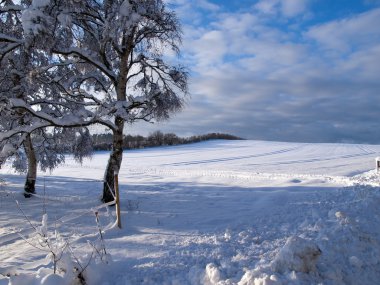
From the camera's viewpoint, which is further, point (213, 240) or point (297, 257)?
point (213, 240)

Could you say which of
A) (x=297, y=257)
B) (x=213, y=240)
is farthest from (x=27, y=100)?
(x=297, y=257)

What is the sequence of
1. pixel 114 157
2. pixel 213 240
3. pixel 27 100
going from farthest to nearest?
pixel 27 100, pixel 114 157, pixel 213 240

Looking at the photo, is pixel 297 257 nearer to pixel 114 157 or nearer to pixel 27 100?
pixel 114 157

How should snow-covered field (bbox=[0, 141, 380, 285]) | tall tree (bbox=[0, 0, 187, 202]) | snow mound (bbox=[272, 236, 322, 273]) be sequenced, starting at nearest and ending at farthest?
1. snow mound (bbox=[272, 236, 322, 273])
2. snow-covered field (bbox=[0, 141, 380, 285])
3. tall tree (bbox=[0, 0, 187, 202])

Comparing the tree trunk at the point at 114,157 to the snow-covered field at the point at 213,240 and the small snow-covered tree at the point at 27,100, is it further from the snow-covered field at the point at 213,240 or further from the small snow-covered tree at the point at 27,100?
the small snow-covered tree at the point at 27,100

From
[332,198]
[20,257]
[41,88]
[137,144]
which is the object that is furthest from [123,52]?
[137,144]

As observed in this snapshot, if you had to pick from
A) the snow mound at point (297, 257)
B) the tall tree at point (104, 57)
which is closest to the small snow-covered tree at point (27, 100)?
the tall tree at point (104, 57)

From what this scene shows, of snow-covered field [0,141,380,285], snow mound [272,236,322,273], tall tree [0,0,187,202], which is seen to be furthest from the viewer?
tall tree [0,0,187,202]

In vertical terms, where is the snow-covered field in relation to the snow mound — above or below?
below

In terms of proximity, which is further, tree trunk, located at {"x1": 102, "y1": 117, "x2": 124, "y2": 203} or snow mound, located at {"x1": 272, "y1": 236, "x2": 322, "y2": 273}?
tree trunk, located at {"x1": 102, "y1": 117, "x2": 124, "y2": 203}

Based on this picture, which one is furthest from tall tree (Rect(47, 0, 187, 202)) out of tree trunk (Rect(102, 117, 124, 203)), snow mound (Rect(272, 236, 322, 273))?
snow mound (Rect(272, 236, 322, 273))

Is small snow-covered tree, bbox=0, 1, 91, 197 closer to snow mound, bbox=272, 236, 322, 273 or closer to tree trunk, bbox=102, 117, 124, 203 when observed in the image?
tree trunk, bbox=102, 117, 124, 203

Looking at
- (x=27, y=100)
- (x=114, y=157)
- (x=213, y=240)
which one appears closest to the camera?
(x=213, y=240)

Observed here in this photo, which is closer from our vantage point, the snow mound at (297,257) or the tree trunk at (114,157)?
the snow mound at (297,257)
